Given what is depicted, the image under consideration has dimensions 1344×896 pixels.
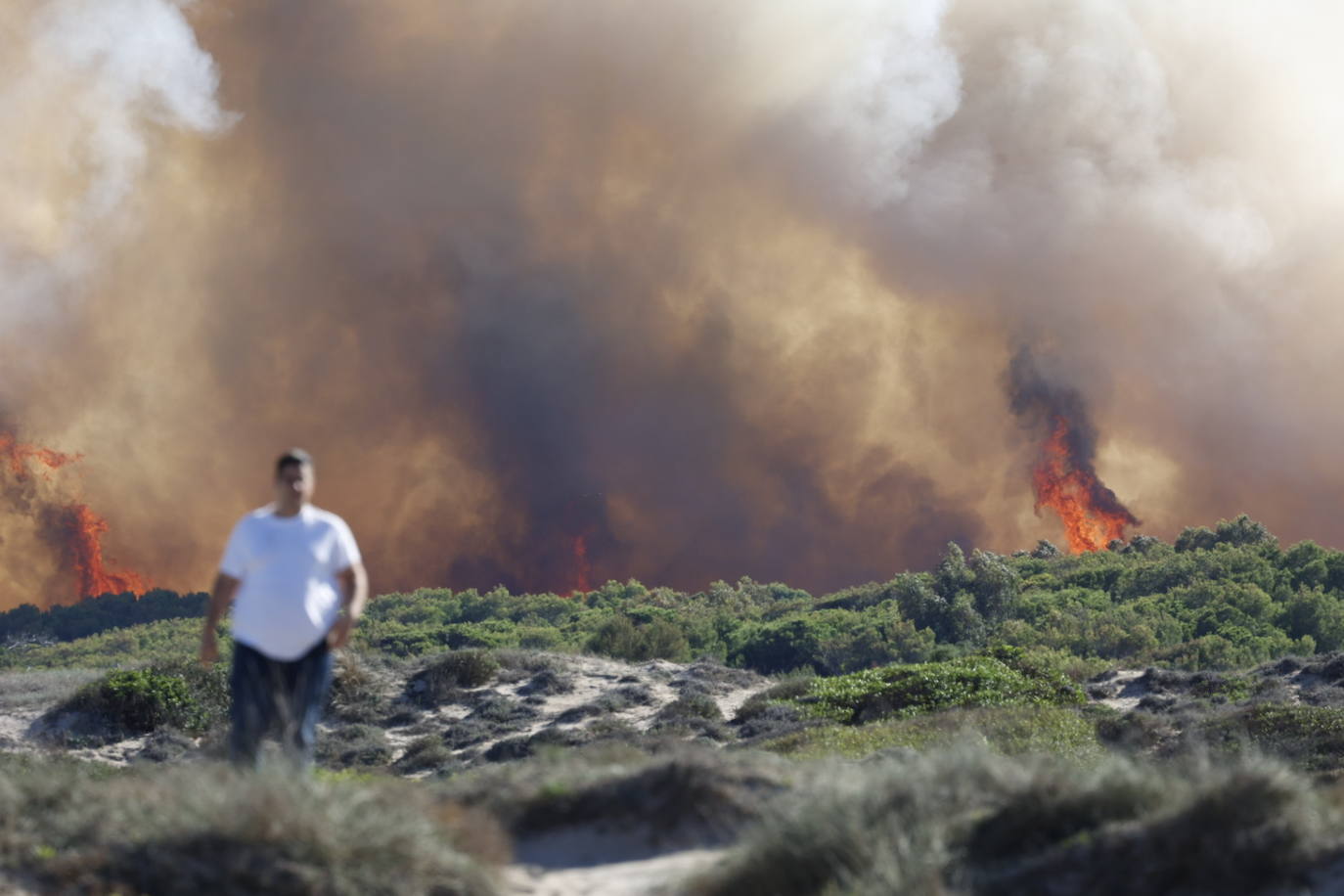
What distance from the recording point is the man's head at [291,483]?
20.5 ft

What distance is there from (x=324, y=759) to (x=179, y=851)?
67.4ft

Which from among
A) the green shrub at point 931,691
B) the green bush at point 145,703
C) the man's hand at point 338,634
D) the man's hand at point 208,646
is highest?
the green bush at point 145,703

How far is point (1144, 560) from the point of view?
56.9m

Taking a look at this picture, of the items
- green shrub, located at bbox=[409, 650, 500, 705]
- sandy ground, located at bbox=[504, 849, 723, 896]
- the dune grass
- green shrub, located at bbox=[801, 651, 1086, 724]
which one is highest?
green shrub, located at bbox=[409, 650, 500, 705]

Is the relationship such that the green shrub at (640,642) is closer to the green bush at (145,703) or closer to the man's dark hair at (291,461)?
the green bush at (145,703)

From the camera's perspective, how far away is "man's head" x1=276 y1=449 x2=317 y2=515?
6.24 meters

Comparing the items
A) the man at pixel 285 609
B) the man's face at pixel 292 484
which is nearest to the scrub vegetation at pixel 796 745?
the man at pixel 285 609

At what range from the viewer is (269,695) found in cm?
617

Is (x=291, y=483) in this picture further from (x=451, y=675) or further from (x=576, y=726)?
(x=451, y=675)

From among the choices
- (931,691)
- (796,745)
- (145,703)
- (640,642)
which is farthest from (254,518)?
(640,642)

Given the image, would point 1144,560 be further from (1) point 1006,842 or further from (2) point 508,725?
(1) point 1006,842

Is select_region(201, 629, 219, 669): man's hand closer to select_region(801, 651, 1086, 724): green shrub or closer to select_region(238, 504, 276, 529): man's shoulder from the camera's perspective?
select_region(238, 504, 276, 529): man's shoulder

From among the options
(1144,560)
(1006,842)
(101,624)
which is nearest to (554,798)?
(1006,842)

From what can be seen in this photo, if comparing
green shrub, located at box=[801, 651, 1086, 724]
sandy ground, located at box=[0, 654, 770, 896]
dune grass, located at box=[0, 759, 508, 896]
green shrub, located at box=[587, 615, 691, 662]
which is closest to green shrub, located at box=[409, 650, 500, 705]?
sandy ground, located at box=[0, 654, 770, 896]
